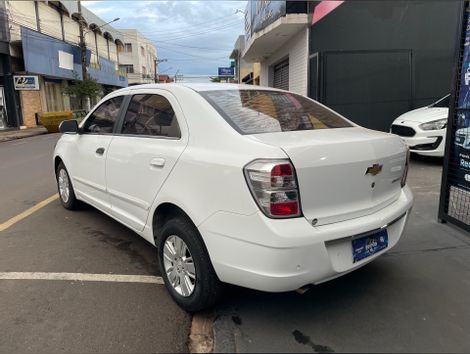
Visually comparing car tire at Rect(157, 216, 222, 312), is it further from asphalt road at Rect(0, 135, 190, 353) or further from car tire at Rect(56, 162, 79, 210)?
car tire at Rect(56, 162, 79, 210)

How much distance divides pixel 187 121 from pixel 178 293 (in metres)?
1.30

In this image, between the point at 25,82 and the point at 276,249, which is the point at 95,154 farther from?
the point at 25,82

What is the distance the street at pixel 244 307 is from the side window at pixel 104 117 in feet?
4.05

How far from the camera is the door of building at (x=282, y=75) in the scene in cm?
1645

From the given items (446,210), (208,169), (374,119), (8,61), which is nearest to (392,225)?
(208,169)

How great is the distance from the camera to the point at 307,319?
302cm

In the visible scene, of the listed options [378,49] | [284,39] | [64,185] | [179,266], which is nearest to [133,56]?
[284,39]

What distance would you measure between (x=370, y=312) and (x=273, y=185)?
1293 mm

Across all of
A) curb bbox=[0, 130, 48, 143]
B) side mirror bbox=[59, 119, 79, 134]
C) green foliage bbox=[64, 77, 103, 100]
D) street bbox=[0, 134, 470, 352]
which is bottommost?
curb bbox=[0, 130, 48, 143]

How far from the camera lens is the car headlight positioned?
26.7 ft

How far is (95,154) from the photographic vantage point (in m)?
4.54

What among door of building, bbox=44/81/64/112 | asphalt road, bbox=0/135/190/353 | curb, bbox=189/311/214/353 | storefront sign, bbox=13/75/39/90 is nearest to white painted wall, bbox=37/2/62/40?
door of building, bbox=44/81/64/112

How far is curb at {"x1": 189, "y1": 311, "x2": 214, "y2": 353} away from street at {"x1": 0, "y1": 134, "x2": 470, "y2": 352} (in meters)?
0.05

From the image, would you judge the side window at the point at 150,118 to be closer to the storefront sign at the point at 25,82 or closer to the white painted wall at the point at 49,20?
the storefront sign at the point at 25,82
